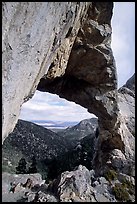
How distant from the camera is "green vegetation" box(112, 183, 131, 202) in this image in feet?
45.9

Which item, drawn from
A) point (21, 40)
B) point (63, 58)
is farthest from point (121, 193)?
point (21, 40)

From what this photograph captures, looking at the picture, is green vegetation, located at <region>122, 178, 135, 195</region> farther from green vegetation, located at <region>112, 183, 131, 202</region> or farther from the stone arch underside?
the stone arch underside

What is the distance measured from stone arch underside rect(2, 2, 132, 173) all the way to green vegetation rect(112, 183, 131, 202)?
6.53 meters

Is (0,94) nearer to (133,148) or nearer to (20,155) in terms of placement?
(133,148)

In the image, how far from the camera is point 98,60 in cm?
1836

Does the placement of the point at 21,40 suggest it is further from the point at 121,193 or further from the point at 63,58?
the point at 121,193

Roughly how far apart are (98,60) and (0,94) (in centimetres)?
1339

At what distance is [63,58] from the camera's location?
15844 millimetres

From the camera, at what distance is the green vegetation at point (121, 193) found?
1399 cm

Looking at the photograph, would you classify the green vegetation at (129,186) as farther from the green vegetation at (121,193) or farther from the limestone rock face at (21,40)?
A: the limestone rock face at (21,40)

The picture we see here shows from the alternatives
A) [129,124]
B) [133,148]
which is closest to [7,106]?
[133,148]

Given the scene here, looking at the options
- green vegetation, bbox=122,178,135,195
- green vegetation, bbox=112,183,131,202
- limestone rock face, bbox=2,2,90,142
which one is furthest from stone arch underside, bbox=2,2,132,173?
green vegetation, bbox=112,183,131,202

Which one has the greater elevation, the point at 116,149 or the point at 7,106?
the point at 116,149

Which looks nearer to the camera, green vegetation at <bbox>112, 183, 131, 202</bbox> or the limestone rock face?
the limestone rock face
